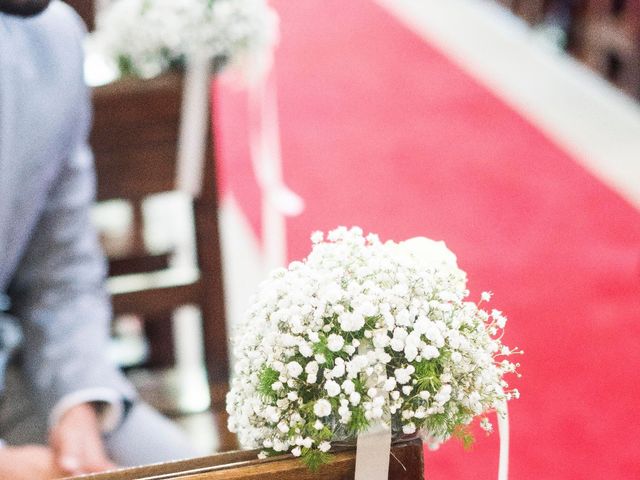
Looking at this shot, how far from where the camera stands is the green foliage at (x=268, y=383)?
1.03 m

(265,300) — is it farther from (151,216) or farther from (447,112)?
(447,112)

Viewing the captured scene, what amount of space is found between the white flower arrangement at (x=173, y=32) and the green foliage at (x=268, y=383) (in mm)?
1838

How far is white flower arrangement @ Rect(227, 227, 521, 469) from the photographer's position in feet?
3.33

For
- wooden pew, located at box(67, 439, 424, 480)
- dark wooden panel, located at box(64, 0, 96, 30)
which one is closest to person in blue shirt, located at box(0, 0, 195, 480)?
wooden pew, located at box(67, 439, 424, 480)

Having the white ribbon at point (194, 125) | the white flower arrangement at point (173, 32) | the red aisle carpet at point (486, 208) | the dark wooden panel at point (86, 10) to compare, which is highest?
the dark wooden panel at point (86, 10)

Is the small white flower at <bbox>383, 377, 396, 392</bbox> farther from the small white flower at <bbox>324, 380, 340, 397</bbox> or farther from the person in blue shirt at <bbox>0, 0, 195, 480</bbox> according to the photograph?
the person in blue shirt at <bbox>0, 0, 195, 480</bbox>

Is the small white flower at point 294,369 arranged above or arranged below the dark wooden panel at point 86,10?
below

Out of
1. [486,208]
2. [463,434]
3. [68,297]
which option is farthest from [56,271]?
[486,208]

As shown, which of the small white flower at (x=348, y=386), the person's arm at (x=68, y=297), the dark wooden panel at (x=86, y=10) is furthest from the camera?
the dark wooden panel at (x=86, y=10)

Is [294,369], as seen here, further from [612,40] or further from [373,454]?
[612,40]

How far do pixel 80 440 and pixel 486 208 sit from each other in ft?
9.05

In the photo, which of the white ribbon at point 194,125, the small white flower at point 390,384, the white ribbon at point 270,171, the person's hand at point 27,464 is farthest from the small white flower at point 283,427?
the white ribbon at point 270,171

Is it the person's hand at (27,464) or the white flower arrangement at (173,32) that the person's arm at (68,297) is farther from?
the white flower arrangement at (173,32)

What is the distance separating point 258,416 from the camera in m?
1.05
